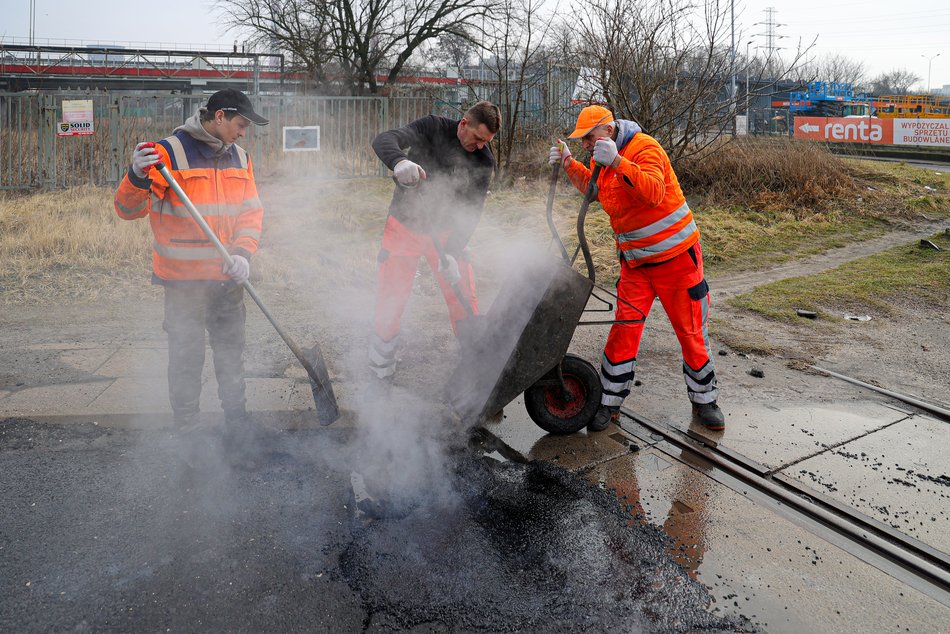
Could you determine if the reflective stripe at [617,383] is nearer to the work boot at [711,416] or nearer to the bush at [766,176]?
the work boot at [711,416]

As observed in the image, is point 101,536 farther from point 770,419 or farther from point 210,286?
point 770,419

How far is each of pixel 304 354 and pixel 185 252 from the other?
84cm

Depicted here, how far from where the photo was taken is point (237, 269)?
10.9 feet

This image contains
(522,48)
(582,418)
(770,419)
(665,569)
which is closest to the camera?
(665,569)

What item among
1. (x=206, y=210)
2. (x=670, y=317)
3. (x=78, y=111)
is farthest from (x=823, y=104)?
(x=206, y=210)

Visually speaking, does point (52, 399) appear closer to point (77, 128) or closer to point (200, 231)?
point (200, 231)

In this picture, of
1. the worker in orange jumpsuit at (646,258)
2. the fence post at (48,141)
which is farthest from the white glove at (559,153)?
the fence post at (48,141)

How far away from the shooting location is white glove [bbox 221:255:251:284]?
10.8 ft

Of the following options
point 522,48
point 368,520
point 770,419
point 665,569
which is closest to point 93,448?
point 368,520

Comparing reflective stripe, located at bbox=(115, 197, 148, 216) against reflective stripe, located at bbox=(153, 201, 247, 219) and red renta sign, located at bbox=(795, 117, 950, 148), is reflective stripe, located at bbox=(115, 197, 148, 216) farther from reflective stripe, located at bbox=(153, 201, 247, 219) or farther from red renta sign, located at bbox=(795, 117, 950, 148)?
red renta sign, located at bbox=(795, 117, 950, 148)

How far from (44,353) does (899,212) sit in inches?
474

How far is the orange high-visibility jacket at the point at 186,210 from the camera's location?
3256 millimetres

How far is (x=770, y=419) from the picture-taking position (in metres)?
4.12

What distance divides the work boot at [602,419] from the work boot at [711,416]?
0.50 m
